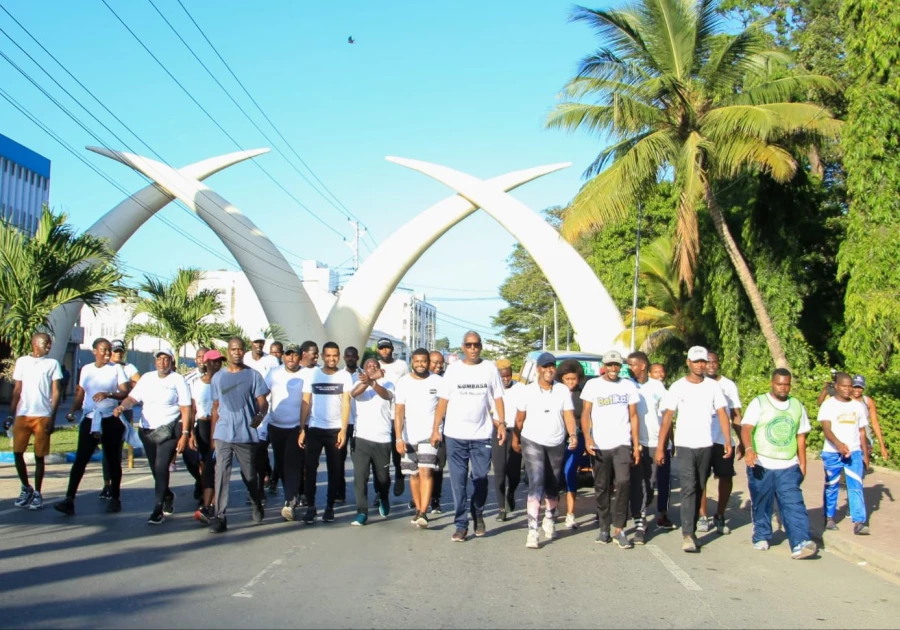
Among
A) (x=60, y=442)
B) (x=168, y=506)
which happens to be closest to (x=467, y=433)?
(x=168, y=506)

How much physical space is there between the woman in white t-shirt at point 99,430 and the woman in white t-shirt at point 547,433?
173 inches

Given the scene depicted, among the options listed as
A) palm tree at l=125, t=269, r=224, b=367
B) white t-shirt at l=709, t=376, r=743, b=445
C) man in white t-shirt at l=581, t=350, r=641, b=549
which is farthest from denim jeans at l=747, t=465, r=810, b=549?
palm tree at l=125, t=269, r=224, b=367

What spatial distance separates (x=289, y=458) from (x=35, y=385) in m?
2.84

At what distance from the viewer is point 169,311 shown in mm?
24109

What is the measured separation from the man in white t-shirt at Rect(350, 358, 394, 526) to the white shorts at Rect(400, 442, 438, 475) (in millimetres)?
278

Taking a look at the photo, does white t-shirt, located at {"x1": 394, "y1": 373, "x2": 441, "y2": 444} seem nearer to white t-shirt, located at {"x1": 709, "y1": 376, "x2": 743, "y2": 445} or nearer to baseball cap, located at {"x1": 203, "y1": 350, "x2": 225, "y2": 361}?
baseball cap, located at {"x1": 203, "y1": 350, "x2": 225, "y2": 361}

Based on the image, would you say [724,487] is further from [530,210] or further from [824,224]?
[530,210]

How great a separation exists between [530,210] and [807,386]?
71.9 ft

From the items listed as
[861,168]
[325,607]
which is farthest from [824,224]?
[325,607]

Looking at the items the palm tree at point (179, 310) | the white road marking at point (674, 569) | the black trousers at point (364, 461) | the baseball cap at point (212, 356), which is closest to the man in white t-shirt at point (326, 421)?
the black trousers at point (364, 461)

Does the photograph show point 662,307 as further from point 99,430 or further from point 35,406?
point 35,406

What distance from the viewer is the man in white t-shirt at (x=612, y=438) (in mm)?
8438

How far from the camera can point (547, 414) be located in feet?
28.1

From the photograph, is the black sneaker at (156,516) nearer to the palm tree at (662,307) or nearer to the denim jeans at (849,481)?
the denim jeans at (849,481)
